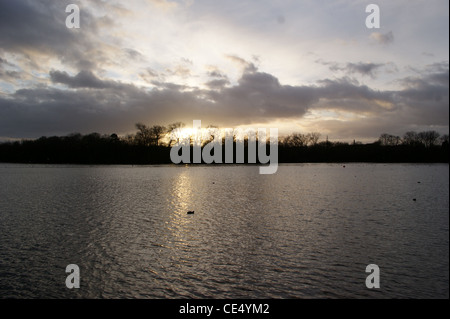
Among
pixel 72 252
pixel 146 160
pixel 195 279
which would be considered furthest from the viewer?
pixel 146 160

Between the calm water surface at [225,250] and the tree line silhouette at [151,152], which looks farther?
the tree line silhouette at [151,152]

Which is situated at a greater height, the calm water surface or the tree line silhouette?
the tree line silhouette

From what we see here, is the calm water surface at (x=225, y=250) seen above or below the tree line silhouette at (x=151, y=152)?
below

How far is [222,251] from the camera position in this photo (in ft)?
39.0

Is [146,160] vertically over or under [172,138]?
under

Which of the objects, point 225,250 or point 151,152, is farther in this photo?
point 151,152

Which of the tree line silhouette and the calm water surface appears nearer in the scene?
the calm water surface
